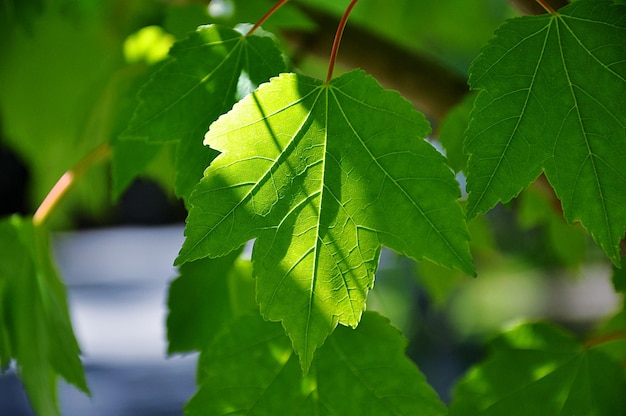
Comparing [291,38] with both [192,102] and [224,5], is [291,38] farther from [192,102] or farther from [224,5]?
[192,102]

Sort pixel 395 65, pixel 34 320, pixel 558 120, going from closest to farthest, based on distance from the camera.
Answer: pixel 558 120
pixel 34 320
pixel 395 65

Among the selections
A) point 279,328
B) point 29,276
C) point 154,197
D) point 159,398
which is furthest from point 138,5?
point 154,197

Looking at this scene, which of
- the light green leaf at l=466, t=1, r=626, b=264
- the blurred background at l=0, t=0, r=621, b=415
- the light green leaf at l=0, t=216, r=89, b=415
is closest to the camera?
the light green leaf at l=466, t=1, r=626, b=264

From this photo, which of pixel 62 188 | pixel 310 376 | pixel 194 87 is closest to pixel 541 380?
pixel 310 376

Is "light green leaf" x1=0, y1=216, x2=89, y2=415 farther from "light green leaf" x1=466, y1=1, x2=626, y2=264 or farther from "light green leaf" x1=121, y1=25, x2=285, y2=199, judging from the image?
"light green leaf" x1=466, y1=1, x2=626, y2=264

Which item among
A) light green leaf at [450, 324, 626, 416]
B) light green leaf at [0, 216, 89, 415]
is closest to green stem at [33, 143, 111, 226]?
light green leaf at [0, 216, 89, 415]

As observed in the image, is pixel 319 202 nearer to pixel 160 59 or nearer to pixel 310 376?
pixel 310 376

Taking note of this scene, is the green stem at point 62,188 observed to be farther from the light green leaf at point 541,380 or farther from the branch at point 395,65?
the light green leaf at point 541,380
